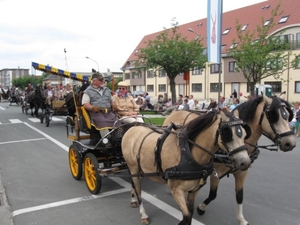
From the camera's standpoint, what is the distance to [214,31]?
34.1 ft

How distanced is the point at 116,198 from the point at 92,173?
2.21 feet

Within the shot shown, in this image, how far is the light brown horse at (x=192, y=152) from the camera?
3.13m

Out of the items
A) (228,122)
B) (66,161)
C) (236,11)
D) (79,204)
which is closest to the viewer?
(228,122)

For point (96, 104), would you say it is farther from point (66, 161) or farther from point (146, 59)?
point (146, 59)

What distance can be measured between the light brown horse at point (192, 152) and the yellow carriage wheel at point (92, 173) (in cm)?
160

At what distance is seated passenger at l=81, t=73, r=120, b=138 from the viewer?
584 cm

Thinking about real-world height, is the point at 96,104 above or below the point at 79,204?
above

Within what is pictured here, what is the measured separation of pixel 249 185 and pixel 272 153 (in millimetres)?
3420

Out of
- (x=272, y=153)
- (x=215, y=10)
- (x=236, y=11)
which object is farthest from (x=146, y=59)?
(x=236, y=11)

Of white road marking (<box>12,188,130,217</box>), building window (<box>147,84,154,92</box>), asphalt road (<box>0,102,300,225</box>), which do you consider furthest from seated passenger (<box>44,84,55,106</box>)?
building window (<box>147,84,154,92</box>)

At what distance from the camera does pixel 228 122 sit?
315 cm

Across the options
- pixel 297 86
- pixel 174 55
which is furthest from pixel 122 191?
pixel 297 86

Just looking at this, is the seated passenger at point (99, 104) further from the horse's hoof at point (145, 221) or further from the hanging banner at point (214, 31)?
the hanging banner at point (214, 31)

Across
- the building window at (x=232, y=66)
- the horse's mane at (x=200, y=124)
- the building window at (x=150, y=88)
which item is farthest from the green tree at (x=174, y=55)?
the building window at (x=150, y=88)
